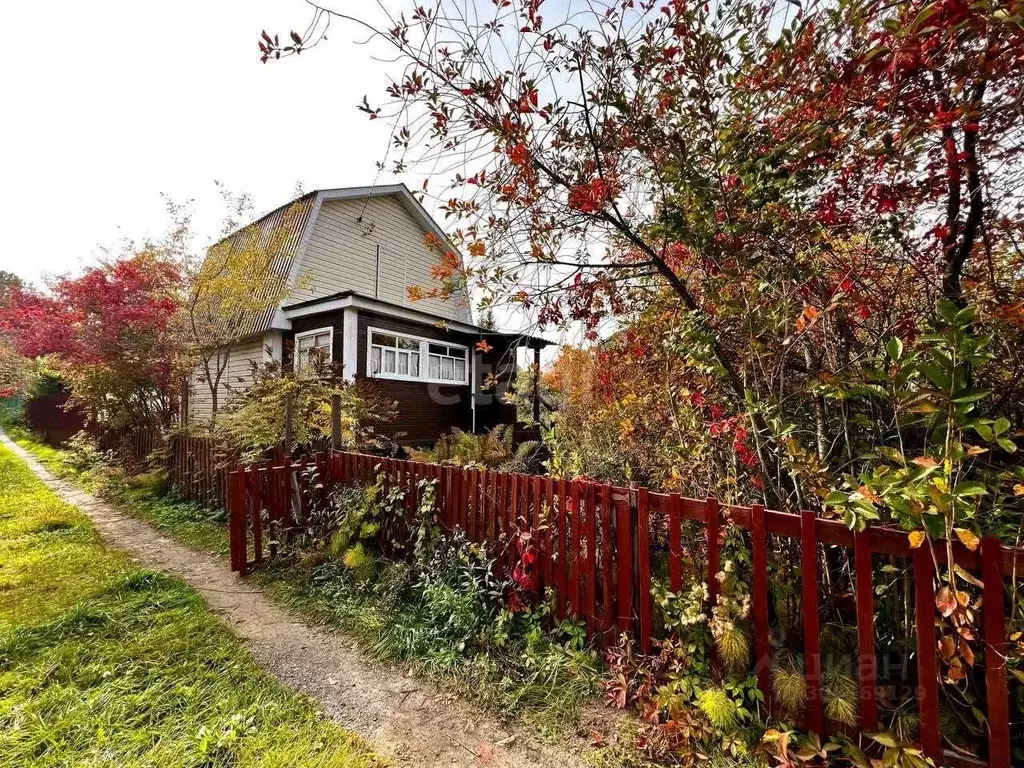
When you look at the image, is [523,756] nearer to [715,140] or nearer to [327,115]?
[715,140]

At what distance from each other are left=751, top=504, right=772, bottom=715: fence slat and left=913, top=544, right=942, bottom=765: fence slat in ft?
1.79

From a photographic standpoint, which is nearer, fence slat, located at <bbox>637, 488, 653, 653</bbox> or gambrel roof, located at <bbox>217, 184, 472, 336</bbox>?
fence slat, located at <bbox>637, 488, 653, 653</bbox>

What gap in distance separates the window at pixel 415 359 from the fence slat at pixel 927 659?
9684 millimetres

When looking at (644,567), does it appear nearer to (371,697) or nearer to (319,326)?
(371,697)

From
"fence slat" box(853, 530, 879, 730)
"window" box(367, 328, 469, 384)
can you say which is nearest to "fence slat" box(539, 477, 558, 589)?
"fence slat" box(853, 530, 879, 730)

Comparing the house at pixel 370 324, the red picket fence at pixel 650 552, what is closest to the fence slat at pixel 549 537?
the red picket fence at pixel 650 552

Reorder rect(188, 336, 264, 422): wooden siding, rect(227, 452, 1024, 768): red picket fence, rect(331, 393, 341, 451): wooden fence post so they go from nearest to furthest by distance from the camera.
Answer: rect(227, 452, 1024, 768): red picket fence
rect(331, 393, 341, 451): wooden fence post
rect(188, 336, 264, 422): wooden siding

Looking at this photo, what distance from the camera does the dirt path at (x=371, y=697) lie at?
81.5 inches

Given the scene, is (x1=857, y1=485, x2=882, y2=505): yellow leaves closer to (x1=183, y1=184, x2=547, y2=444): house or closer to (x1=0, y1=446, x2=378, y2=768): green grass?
(x1=0, y1=446, x2=378, y2=768): green grass

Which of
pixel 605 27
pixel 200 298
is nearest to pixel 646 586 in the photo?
pixel 605 27

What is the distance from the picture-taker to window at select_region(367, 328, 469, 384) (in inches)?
405

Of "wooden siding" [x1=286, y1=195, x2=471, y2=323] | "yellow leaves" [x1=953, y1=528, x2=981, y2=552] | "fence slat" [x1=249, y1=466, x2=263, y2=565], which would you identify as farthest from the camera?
→ "wooden siding" [x1=286, y1=195, x2=471, y2=323]

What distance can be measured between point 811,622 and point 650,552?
2.99 ft

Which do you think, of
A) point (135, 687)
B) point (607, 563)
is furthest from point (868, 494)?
point (135, 687)
